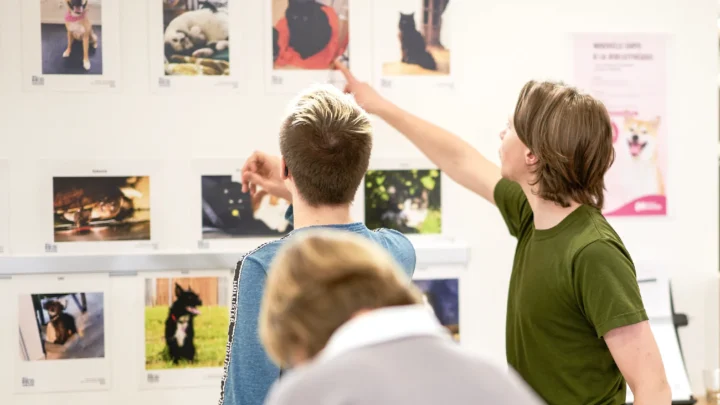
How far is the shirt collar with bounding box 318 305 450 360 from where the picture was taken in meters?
0.84

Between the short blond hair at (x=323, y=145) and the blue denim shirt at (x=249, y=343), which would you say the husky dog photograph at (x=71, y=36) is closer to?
the short blond hair at (x=323, y=145)

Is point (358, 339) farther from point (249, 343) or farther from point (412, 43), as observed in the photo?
point (412, 43)

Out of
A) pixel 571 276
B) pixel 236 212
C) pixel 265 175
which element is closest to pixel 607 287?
pixel 571 276

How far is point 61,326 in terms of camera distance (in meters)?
2.06

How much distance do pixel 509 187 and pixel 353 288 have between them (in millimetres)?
1111

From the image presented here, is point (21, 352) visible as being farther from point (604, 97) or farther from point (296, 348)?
point (604, 97)

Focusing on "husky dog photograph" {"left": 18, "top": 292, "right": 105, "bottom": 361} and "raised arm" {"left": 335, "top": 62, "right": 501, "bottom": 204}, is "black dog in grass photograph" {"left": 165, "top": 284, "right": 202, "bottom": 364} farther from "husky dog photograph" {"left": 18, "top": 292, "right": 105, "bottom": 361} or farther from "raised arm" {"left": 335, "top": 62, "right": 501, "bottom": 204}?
"raised arm" {"left": 335, "top": 62, "right": 501, "bottom": 204}

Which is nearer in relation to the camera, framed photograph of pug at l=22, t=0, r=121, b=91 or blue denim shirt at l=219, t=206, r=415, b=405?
blue denim shirt at l=219, t=206, r=415, b=405

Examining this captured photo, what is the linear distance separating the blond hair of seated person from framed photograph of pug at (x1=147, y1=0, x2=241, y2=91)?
4.12ft

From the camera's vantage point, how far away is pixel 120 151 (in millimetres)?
2062

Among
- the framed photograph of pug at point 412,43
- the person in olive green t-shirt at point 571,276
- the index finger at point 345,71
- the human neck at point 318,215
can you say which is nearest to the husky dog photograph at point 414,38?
the framed photograph of pug at point 412,43

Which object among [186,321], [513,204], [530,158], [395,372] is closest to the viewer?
[395,372]

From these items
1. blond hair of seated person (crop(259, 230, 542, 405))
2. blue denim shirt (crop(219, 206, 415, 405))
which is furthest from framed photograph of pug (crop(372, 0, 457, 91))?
blond hair of seated person (crop(259, 230, 542, 405))

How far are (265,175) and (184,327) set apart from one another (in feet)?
1.56
